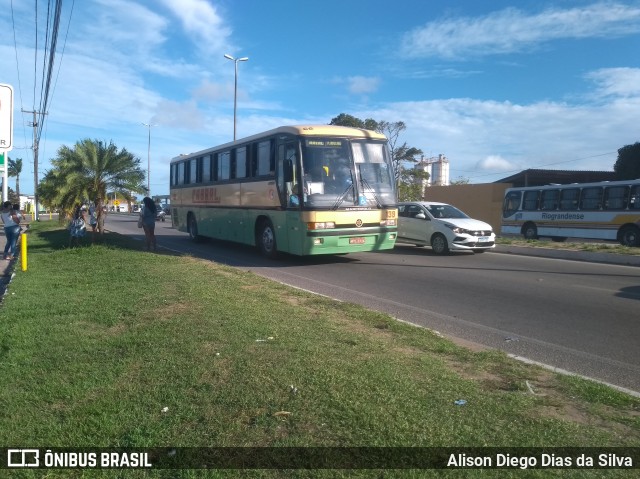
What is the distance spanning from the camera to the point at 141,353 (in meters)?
5.30

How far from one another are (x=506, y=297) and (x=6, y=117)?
8.31 meters

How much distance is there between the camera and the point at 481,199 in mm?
33125

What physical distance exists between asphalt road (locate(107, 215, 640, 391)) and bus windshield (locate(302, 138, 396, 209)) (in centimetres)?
168

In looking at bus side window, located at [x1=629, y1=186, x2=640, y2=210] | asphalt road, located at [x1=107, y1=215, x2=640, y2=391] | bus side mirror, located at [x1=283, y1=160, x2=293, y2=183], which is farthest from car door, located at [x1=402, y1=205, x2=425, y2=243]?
bus side window, located at [x1=629, y1=186, x2=640, y2=210]

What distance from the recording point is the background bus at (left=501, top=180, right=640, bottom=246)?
2098cm

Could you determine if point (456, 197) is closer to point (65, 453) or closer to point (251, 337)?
point (251, 337)

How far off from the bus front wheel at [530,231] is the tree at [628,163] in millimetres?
15014

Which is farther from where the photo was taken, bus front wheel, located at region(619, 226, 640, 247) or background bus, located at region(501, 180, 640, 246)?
background bus, located at region(501, 180, 640, 246)

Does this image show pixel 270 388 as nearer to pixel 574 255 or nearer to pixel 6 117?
pixel 6 117

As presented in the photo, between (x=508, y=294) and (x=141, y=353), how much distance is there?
22.4ft

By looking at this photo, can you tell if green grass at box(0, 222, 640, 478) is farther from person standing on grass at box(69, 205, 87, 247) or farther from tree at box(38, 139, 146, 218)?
tree at box(38, 139, 146, 218)

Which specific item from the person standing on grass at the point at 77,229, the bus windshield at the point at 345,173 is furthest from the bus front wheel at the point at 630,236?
the person standing on grass at the point at 77,229

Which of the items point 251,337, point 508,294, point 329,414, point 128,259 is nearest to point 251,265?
point 128,259

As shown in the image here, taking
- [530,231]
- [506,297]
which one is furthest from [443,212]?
[530,231]
